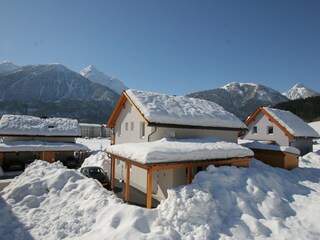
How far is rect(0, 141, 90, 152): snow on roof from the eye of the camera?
24.4 m

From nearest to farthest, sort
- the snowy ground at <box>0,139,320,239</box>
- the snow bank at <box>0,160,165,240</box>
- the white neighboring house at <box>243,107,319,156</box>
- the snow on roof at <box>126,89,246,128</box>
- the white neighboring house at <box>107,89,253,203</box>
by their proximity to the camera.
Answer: the snow bank at <box>0,160,165,240</box> < the snowy ground at <box>0,139,320,239</box> < the white neighboring house at <box>107,89,253,203</box> < the snow on roof at <box>126,89,246,128</box> < the white neighboring house at <box>243,107,319,156</box>

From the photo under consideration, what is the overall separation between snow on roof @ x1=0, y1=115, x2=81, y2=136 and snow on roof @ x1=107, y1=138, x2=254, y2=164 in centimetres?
1709

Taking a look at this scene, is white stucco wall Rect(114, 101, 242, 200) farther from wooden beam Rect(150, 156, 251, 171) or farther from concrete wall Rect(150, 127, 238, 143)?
wooden beam Rect(150, 156, 251, 171)

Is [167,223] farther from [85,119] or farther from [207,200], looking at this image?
[85,119]

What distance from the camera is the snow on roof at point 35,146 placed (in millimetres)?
24419

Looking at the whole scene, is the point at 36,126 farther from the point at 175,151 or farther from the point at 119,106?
the point at 175,151

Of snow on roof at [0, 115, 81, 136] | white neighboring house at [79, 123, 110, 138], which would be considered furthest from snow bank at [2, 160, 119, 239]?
white neighboring house at [79, 123, 110, 138]

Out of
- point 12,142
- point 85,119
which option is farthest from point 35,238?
point 85,119

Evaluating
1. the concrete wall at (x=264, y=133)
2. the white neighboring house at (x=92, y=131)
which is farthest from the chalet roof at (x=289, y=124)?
the white neighboring house at (x=92, y=131)

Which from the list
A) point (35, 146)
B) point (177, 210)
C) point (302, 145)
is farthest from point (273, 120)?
point (35, 146)

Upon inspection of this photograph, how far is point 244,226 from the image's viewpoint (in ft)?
32.3

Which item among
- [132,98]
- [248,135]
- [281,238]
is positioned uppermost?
[132,98]

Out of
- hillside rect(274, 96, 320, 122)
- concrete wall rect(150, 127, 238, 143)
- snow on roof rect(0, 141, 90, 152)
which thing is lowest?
snow on roof rect(0, 141, 90, 152)

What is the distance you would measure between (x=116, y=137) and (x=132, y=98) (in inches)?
209
